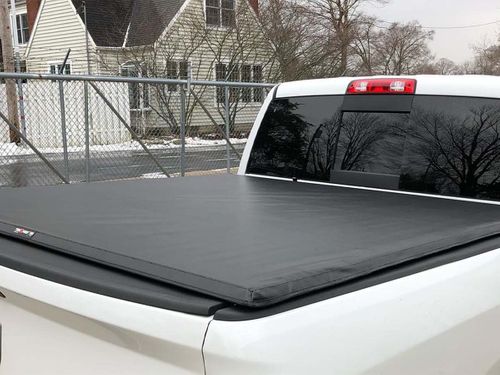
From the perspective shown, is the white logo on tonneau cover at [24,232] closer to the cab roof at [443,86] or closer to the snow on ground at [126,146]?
the cab roof at [443,86]

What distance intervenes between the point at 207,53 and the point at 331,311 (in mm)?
22470

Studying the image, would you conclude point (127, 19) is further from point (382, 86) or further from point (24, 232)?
point (24, 232)

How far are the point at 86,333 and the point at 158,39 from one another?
22108mm

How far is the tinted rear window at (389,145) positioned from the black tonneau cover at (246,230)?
0.15 metres

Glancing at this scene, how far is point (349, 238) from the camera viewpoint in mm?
2062

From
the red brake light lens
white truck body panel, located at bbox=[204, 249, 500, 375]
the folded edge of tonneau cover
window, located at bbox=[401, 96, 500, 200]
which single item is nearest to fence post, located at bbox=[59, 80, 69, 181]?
the red brake light lens

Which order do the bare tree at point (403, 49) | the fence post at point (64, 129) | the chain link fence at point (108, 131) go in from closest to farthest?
the fence post at point (64, 129)
the chain link fence at point (108, 131)
the bare tree at point (403, 49)

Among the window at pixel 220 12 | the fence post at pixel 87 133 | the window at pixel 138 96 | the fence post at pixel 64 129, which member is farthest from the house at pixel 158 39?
the fence post at pixel 64 129

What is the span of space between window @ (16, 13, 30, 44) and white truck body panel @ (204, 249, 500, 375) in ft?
118

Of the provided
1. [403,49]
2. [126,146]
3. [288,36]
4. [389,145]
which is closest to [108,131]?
[126,146]

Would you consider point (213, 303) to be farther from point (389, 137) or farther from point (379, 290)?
point (389, 137)

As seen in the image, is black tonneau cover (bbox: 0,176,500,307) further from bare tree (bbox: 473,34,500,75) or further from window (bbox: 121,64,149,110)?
bare tree (bbox: 473,34,500,75)

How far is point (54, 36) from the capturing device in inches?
1145

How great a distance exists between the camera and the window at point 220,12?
23328 mm
